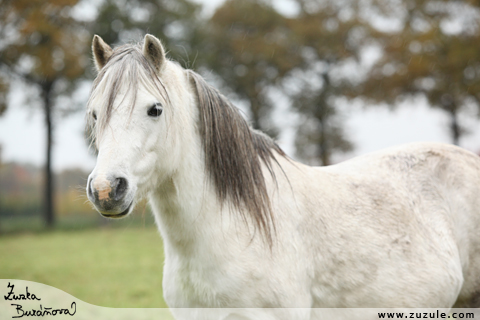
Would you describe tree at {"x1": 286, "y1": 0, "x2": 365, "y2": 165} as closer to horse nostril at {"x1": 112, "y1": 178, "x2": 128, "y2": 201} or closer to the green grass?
the green grass

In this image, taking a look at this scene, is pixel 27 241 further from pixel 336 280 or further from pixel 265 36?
pixel 265 36

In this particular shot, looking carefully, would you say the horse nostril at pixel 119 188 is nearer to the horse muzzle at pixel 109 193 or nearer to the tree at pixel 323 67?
the horse muzzle at pixel 109 193

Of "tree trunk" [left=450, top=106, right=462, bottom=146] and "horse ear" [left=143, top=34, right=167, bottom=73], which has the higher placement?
"tree trunk" [left=450, top=106, right=462, bottom=146]

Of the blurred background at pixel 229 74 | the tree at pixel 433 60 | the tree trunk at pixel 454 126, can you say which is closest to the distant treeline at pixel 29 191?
the blurred background at pixel 229 74

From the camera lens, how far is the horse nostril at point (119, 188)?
2.03 m

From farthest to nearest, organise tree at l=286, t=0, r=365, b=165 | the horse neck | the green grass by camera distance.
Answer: tree at l=286, t=0, r=365, b=165
the green grass
the horse neck

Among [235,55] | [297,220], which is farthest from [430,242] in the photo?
[235,55]

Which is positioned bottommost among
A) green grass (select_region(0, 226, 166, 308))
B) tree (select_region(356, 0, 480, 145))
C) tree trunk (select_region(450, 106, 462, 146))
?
green grass (select_region(0, 226, 166, 308))

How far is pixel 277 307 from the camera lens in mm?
2434

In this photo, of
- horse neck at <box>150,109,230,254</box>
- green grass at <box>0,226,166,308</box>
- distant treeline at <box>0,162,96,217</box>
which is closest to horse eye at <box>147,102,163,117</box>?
horse neck at <box>150,109,230,254</box>

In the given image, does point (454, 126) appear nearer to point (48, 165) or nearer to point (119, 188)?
point (119, 188)

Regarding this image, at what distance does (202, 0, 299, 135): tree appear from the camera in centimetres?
2453

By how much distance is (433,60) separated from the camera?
51.6 ft

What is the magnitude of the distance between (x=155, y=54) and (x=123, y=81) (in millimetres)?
310
